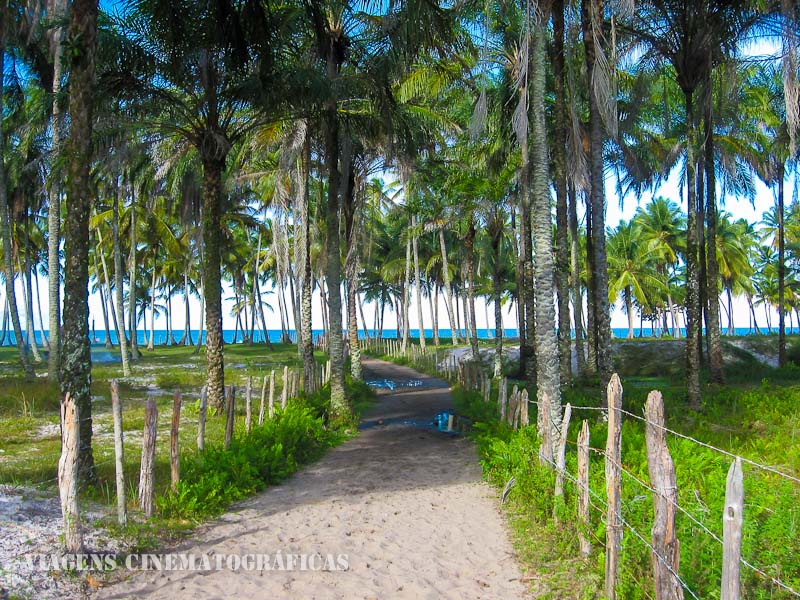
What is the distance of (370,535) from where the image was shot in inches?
296

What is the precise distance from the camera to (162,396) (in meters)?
18.9

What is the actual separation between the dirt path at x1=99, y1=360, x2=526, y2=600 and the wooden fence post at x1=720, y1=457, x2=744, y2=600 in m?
2.88

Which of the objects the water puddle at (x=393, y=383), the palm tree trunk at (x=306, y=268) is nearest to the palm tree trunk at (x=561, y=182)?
the palm tree trunk at (x=306, y=268)

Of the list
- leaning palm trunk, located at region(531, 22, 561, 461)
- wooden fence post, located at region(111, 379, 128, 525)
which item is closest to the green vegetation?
leaning palm trunk, located at region(531, 22, 561, 461)

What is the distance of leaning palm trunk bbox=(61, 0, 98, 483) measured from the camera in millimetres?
8109

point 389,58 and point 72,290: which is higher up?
point 389,58

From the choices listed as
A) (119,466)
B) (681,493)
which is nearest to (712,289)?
(681,493)

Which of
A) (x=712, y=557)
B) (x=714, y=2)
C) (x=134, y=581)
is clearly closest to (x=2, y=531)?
(x=134, y=581)

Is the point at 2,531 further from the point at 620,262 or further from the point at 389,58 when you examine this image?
the point at 620,262

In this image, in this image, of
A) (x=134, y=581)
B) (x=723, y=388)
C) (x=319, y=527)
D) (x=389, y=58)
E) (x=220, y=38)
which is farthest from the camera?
(x=723, y=388)

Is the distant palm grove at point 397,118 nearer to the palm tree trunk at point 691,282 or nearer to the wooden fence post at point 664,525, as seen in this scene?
the palm tree trunk at point 691,282

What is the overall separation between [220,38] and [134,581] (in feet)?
33.8

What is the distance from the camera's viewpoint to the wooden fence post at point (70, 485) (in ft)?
19.5

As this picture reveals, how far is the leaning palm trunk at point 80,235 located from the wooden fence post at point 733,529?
723 cm
